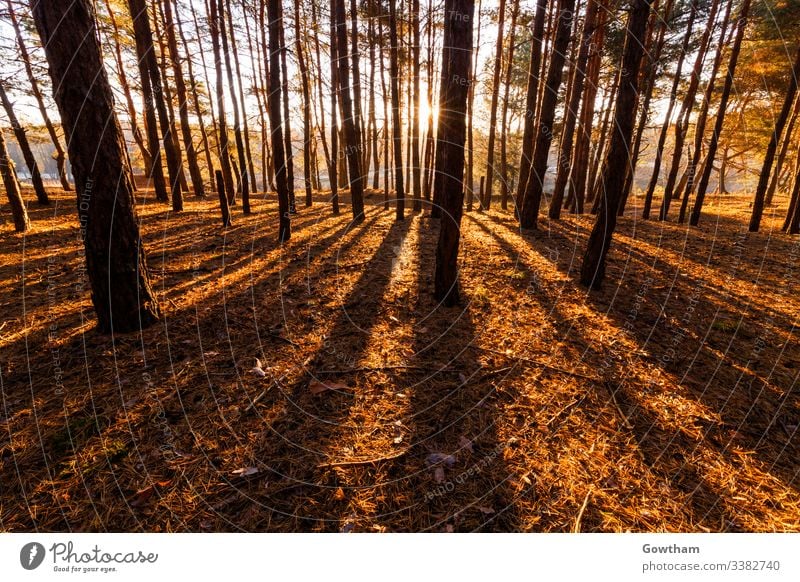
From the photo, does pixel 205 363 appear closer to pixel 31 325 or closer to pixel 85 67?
pixel 31 325

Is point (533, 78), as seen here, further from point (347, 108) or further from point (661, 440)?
point (661, 440)

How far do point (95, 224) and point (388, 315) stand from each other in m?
4.19

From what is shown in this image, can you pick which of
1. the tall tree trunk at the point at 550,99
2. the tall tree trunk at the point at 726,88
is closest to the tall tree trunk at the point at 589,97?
the tall tree trunk at the point at 726,88

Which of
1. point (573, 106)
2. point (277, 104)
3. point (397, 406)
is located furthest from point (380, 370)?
point (573, 106)

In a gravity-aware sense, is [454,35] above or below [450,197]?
above

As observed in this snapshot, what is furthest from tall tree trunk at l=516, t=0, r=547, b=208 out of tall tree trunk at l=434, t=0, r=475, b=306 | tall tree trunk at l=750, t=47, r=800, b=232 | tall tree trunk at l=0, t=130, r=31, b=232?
tall tree trunk at l=0, t=130, r=31, b=232

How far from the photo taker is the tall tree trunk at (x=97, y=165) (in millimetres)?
3771

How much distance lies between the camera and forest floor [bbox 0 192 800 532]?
2.53 meters

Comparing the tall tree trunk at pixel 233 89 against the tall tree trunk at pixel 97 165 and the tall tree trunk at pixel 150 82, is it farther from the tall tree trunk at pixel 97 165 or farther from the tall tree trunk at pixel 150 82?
the tall tree trunk at pixel 97 165

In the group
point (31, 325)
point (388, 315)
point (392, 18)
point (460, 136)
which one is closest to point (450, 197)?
point (460, 136)

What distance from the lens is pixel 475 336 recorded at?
5035mm

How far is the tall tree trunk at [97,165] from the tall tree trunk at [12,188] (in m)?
8.13

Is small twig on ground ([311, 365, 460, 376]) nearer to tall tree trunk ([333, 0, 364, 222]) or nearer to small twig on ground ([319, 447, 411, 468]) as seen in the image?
small twig on ground ([319, 447, 411, 468])

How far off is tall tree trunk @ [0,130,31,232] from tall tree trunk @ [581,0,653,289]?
1457cm
